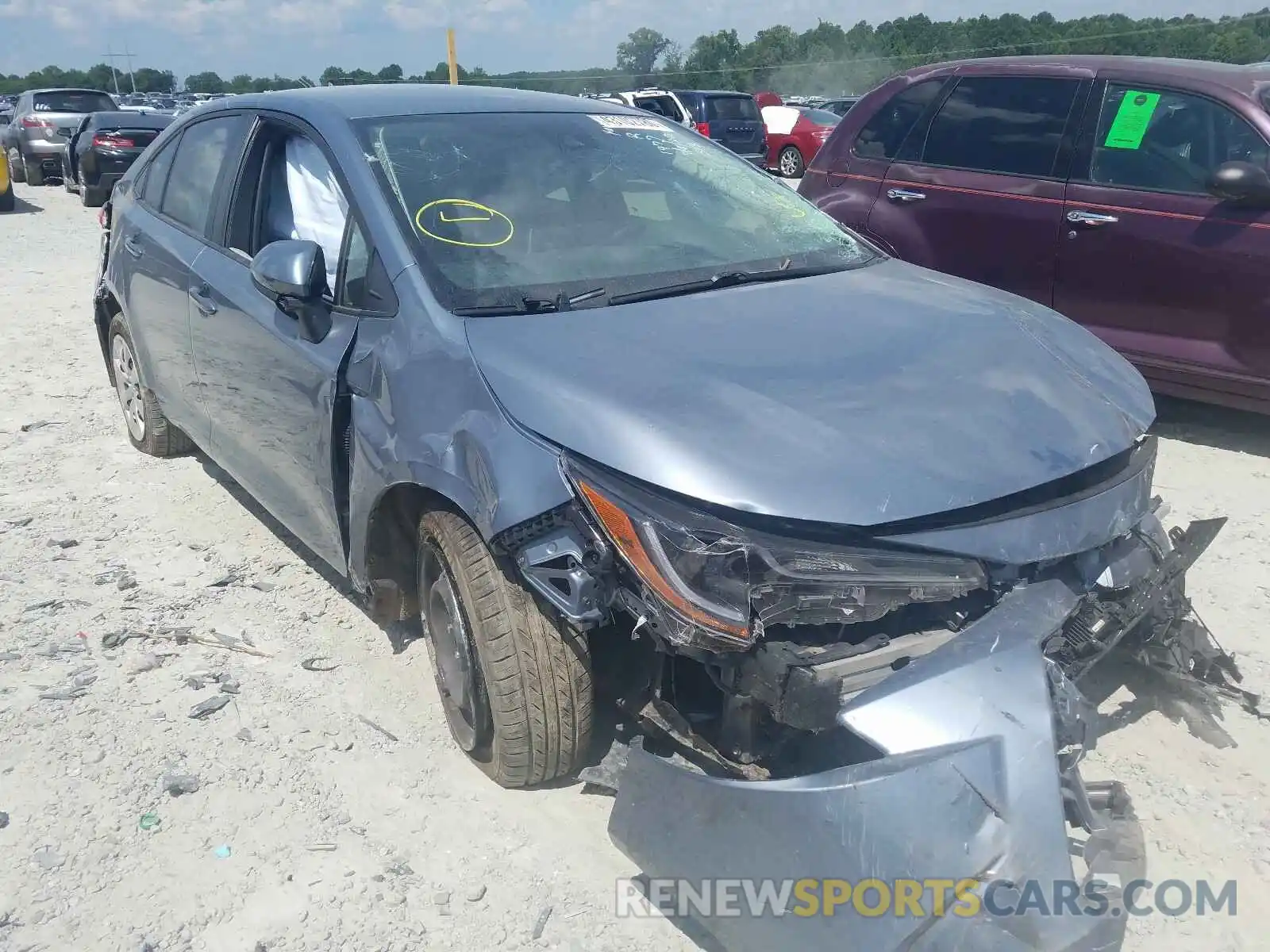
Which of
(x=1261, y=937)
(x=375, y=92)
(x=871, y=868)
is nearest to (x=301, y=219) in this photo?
(x=375, y=92)

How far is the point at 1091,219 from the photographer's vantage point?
5.35 meters

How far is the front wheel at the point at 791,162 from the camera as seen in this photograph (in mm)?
20797

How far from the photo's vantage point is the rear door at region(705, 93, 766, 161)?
22.2 meters

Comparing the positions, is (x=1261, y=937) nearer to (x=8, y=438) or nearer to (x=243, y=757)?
(x=243, y=757)

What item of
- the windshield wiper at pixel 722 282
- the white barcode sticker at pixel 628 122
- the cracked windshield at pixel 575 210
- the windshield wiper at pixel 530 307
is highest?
the white barcode sticker at pixel 628 122

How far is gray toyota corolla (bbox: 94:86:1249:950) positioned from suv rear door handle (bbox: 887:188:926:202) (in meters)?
2.53

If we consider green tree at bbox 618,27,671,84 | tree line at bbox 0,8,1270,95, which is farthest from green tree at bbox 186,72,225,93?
green tree at bbox 618,27,671,84

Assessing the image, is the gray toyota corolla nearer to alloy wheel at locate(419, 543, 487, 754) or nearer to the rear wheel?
alloy wheel at locate(419, 543, 487, 754)

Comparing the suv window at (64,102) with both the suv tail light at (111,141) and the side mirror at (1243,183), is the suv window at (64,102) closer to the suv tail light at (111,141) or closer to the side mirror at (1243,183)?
the suv tail light at (111,141)

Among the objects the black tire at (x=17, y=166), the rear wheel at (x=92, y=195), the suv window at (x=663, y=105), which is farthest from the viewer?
the black tire at (x=17, y=166)

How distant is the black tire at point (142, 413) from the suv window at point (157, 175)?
0.63m

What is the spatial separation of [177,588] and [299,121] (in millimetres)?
1782

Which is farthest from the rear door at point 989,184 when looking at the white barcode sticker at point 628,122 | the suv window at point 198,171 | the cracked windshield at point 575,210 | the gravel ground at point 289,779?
the suv window at point 198,171

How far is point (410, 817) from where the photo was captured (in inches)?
109
